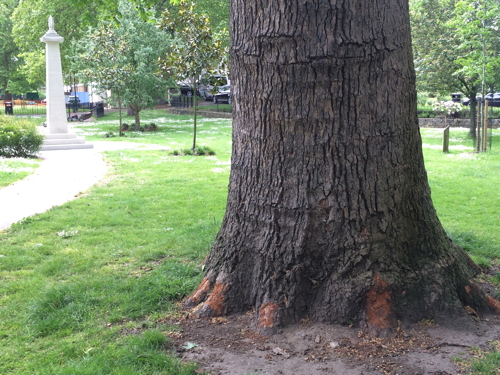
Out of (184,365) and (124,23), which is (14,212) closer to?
(184,365)

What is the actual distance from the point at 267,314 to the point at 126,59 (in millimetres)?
24276

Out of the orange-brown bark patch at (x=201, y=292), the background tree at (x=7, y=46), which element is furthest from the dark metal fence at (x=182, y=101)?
the orange-brown bark patch at (x=201, y=292)

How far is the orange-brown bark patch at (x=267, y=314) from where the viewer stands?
3813mm

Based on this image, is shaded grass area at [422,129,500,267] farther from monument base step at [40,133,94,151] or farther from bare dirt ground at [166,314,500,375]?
monument base step at [40,133,94,151]

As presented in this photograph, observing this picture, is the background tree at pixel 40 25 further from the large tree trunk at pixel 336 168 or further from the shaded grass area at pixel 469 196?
the large tree trunk at pixel 336 168

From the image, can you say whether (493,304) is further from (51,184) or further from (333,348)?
(51,184)

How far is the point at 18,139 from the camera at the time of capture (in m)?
15.7

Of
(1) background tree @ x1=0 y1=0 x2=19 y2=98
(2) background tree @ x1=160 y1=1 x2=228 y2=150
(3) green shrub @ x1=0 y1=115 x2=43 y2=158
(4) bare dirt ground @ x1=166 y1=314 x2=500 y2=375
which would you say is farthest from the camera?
(1) background tree @ x1=0 y1=0 x2=19 y2=98

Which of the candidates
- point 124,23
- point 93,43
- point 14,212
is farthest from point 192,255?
point 124,23

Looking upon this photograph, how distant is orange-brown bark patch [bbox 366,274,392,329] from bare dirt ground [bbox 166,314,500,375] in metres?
0.15

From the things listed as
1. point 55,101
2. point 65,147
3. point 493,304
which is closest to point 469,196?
point 493,304

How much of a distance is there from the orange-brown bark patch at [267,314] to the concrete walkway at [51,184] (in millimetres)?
5135

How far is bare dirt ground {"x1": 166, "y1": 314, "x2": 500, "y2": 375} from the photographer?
332cm

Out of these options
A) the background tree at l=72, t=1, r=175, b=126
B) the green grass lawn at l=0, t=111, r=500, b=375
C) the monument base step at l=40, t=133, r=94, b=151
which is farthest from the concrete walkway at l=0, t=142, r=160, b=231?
the background tree at l=72, t=1, r=175, b=126
